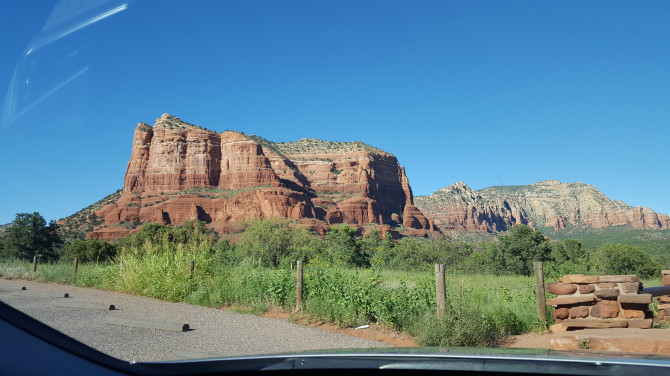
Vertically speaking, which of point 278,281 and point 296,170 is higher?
point 296,170

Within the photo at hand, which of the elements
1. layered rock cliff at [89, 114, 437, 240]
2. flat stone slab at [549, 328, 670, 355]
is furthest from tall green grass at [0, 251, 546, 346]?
layered rock cliff at [89, 114, 437, 240]

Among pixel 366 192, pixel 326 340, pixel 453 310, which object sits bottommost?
pixel 326 340

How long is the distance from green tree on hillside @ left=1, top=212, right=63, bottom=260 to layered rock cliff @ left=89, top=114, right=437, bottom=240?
43418 mm

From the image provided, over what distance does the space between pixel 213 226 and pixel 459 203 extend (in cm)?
10929

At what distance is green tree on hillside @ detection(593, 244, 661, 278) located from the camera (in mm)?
28719

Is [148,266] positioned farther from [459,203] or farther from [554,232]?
[459,203]

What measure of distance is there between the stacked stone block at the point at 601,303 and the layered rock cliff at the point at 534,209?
342 feet

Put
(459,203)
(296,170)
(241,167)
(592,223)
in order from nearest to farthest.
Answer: (592,223) → (241,167) → (296,170) → (459,203)

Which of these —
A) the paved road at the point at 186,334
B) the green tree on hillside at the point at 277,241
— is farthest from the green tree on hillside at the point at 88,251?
the paved road at the point at 186,334

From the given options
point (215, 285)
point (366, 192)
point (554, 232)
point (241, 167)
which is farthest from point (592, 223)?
point (215, 285)

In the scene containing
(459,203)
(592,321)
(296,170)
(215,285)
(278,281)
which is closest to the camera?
(592,321)

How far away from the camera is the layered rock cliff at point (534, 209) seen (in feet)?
356

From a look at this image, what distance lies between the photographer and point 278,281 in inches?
479

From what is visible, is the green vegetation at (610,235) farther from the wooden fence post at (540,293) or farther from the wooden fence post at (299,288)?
the wooden fence post at (299,288)
